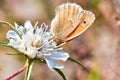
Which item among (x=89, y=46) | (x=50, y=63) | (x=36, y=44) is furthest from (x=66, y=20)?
(x=89, y=46)

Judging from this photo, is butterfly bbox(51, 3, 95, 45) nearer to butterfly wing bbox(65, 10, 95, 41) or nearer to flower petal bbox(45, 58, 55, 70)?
butterfly wing bbox(65, 10, 95, 41)

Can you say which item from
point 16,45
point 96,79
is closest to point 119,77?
point 96,79

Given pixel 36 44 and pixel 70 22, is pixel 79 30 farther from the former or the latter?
pixel 36 44

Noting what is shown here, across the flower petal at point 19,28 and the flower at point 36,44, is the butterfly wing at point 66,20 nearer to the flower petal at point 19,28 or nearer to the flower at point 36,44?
the flower at point 36,44

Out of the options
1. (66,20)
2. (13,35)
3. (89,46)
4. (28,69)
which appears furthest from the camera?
(89,46)

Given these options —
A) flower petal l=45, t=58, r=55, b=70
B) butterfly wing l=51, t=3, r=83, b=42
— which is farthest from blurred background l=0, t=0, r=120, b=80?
flower petal l=45, t=58, r=55, b=70

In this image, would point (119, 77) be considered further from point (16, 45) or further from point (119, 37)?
point (16, 45)

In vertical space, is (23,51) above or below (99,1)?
below
